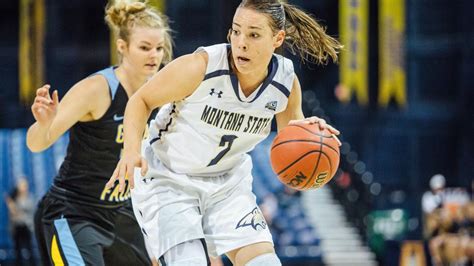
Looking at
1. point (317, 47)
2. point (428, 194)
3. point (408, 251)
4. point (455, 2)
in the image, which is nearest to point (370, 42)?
point (455, 2)

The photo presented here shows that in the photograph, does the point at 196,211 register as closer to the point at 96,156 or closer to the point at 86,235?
the point at 86,235

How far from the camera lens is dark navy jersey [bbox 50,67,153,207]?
4422 mm

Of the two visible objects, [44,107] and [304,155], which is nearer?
[304,155]

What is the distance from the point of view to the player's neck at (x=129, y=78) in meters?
4.50

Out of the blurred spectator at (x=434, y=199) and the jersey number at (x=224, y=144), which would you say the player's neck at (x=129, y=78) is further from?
the blurred spectator at (x=434, y=199)

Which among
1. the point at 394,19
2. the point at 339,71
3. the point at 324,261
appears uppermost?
the point at 394,19

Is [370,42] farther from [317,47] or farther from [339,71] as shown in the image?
[317,47]

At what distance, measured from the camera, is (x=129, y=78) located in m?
4.54

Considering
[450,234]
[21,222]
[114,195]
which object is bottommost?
[450,234]

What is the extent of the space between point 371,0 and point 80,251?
1591 centimetres

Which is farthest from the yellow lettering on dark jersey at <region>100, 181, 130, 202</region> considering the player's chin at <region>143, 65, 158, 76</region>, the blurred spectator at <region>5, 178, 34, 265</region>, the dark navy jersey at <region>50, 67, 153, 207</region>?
the blurred spectator at <region>5, 178, 34, 265</region>

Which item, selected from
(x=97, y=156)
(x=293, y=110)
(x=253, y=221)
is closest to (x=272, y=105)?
(x=293, y=110)

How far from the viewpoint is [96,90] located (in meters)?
4.31

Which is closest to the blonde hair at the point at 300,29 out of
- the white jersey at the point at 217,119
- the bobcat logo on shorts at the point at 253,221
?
the white jersey at the point at 217,119
